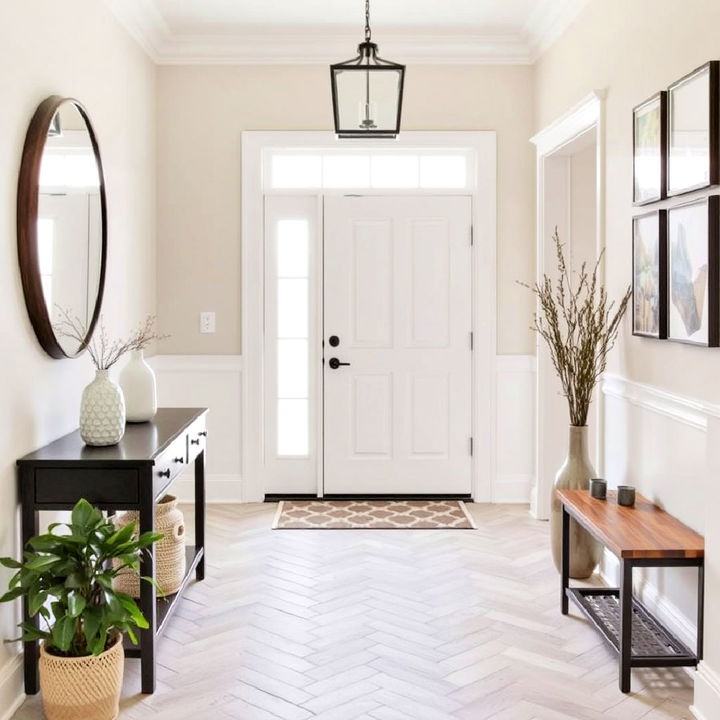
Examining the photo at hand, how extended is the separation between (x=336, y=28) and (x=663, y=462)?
3.14 metres

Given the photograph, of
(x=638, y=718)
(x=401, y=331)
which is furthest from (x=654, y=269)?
(x=401, y=331)

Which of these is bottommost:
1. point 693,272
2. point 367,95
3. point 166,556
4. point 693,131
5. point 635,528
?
point 166,556

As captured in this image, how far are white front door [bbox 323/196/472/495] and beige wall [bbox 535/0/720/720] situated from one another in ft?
4.10

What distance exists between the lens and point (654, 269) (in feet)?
10.5

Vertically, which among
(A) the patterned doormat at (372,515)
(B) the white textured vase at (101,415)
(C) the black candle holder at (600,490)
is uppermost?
(B) the white textured vase at (101,415)

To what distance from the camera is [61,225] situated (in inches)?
125

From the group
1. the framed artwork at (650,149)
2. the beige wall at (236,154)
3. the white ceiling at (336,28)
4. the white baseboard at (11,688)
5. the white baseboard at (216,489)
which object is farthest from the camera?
the white baseboard at (216,489)

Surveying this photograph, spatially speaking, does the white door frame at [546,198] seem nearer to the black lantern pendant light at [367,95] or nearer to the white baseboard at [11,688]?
the black lantern pendant light at [367,95]

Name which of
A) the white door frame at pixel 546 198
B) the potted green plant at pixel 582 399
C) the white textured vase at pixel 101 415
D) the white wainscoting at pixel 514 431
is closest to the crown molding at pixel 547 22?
the white door frame at pixel 546 198

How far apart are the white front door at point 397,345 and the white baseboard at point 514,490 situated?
0.71 ft

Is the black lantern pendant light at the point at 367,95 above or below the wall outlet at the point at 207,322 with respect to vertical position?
above

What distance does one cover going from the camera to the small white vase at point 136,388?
3408mm

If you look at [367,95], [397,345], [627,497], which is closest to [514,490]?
[397,345]

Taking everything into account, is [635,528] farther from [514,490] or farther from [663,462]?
[514,490]
